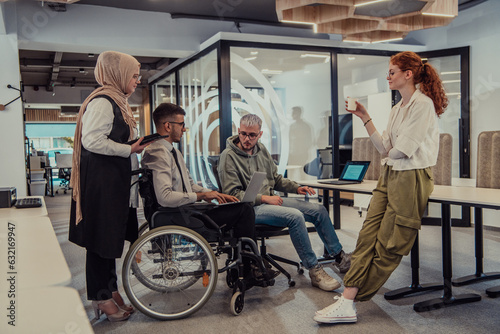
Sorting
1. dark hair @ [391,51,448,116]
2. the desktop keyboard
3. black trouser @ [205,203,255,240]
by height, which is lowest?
black trouser @ [205,203,255,240]

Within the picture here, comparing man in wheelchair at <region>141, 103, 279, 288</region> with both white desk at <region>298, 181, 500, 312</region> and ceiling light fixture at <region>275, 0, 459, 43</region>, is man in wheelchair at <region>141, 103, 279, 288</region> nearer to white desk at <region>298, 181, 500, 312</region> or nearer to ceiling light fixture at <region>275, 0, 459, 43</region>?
white desk at <region>298, 181, 500, 312</region>

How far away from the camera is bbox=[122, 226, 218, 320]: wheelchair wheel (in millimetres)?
2328

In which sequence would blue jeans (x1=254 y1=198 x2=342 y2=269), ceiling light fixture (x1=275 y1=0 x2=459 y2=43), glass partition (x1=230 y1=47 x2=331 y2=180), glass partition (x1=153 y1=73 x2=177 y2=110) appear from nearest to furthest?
blue jeans (x1=254 y1=198 x2=342 y2=269)
ceiling light fixture (x1=275 y1=0 x2=459 y2=43)
glass partition (x1=230 y1=47 x2=331 y2=180)
glass partition (x1=153 y1=73 x2=177 y2=110)

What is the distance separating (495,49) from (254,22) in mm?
3065

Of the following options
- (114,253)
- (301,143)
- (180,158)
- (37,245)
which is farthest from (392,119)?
(301,143)

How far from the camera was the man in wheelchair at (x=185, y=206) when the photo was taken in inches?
96.0

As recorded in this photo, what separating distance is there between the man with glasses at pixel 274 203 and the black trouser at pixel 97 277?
940mm

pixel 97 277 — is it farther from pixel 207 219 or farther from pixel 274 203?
pixel 274 203

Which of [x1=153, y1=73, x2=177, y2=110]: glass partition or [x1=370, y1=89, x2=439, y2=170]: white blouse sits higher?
[x1=153, y1=73, x2=177, y2=110]: glass partition

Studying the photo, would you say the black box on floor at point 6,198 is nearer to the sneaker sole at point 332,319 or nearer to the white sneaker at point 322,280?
the sneaker sole at point 332,319

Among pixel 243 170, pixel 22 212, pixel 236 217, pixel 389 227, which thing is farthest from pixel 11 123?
pixel 389 227

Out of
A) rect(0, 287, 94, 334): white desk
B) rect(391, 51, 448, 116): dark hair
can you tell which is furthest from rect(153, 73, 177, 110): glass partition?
rect(0, 287, 94, 334): white desk

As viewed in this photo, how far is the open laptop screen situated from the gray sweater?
17.3 inches

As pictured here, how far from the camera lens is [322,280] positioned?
2.91 metres
